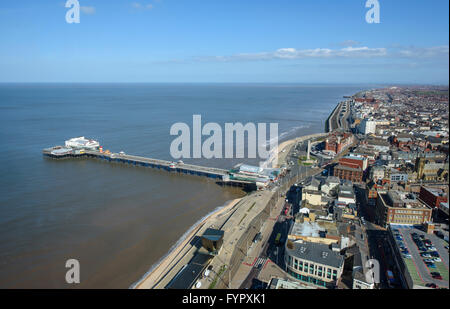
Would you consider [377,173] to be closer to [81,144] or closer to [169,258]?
[169,258]

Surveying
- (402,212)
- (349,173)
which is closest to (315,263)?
(402,212)

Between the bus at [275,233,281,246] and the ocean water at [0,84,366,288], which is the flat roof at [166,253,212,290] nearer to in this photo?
the ocean water at [0,84,366,288]

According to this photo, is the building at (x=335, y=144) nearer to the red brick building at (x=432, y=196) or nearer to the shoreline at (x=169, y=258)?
the red brick building at (x=432, y=196)

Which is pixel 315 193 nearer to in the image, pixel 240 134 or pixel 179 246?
pixel 179 246

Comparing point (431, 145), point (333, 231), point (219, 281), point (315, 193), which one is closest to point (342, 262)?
point (333, 231)

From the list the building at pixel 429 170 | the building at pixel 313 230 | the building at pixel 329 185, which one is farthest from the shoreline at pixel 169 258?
the building at pixel 429 170
